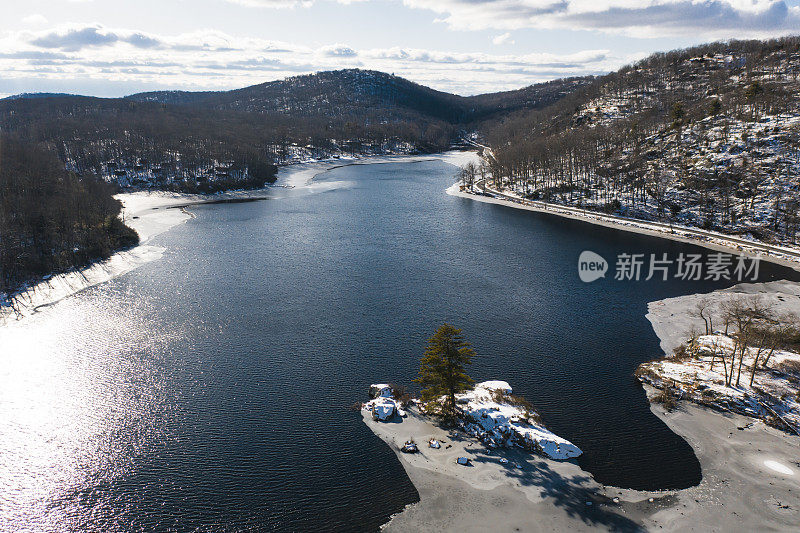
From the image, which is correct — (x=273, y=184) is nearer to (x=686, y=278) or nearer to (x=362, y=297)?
(x=362, y=297)

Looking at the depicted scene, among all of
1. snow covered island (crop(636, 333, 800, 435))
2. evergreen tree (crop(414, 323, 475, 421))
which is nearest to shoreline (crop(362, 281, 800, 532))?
snow covered island (crop(636, 333, 800, 435))

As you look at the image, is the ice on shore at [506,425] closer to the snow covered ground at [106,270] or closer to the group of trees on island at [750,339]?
the group of trees on island at [750,339]

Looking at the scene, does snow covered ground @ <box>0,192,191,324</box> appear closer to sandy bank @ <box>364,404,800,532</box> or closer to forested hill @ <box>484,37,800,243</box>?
sandy bank @ <box>364,404,800,532</box>

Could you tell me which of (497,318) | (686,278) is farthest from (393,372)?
(686,278)

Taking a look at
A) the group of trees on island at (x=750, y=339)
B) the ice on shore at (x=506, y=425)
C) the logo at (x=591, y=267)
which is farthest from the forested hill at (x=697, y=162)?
the ice on shore at (x=506, y=425)

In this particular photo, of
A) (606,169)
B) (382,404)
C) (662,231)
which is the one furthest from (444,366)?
(606,169)
